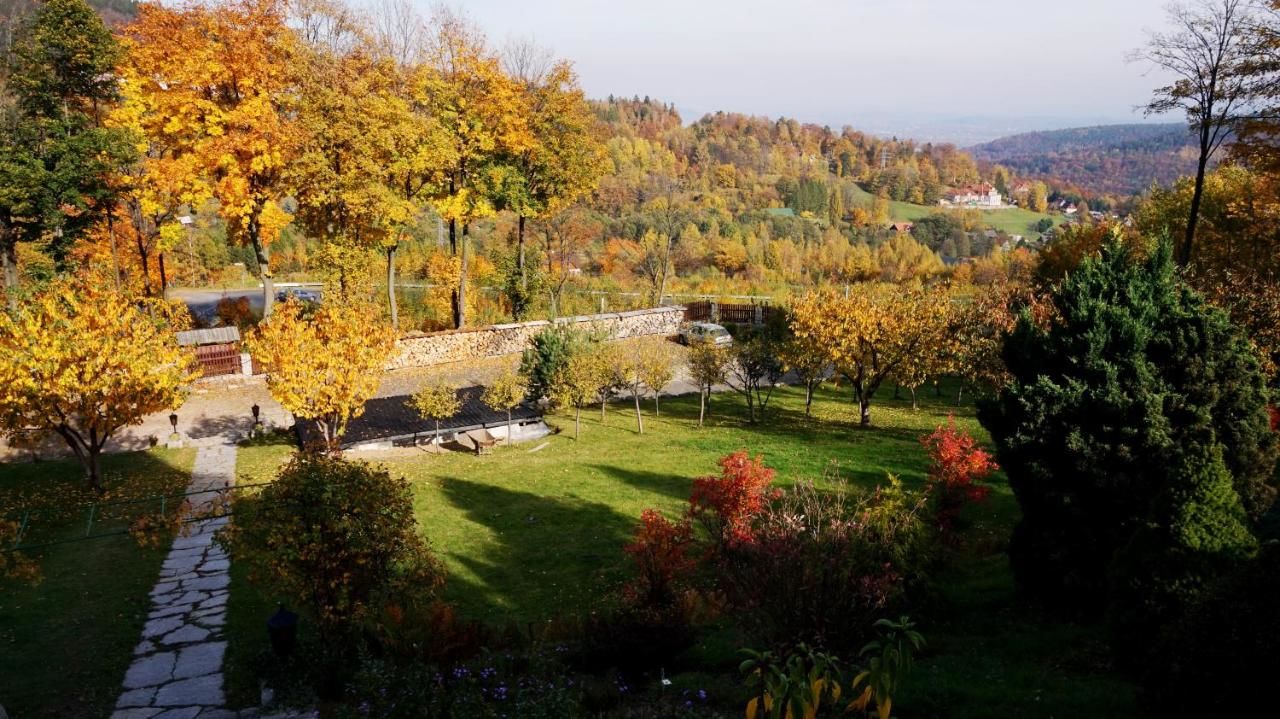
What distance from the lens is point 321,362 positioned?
1752 centimetres

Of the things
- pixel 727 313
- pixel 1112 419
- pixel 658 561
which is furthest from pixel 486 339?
pixel 1112 419

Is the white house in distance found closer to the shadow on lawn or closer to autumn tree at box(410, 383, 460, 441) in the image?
autumn tree at box(410, 383, 460, 441)

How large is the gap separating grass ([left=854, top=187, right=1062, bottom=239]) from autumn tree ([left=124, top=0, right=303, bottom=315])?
79505 mm

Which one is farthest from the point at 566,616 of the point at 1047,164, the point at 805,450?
the point at 1047,164

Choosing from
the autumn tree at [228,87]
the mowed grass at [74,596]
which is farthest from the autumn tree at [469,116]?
the mowed grass at [74,596]

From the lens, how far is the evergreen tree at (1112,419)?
9875 mm

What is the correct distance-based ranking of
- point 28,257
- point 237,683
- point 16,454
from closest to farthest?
point 237,683, point 16,454, point 28,257

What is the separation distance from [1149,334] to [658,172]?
82.9 m

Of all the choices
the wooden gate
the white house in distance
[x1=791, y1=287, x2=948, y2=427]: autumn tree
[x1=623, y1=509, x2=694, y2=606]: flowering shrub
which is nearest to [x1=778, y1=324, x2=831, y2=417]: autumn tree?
[x1=791, y1=287, x2=948, y2=427]: autumn tree

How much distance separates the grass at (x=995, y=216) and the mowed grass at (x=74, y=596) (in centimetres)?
8873

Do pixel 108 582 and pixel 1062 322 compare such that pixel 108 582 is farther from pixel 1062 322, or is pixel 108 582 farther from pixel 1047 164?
pixel 1047 164

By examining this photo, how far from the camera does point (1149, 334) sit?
34.3 ft

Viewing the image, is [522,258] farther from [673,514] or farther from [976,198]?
[976,198]

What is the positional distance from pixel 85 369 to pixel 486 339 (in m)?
16.0
